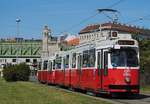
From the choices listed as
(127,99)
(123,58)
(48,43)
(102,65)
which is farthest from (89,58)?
(48,43)

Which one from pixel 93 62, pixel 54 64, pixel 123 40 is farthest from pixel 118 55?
pixel 54 64

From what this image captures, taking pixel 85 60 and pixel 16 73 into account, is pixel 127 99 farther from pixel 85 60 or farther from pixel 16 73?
pixel 16 73

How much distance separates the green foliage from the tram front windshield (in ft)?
132

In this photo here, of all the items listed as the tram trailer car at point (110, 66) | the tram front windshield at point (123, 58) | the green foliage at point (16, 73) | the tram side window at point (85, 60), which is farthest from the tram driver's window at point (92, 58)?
the green foliage at point (16, 73)

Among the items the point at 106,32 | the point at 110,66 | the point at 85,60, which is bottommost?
the point at 110,66

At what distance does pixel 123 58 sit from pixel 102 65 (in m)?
1.51

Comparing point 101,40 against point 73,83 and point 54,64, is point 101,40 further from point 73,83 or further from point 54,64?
point 54,64

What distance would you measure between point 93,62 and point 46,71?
25.4 metres

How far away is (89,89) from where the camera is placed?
34.3 metres

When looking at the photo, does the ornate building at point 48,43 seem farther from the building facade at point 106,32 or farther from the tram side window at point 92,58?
the tram side window at point 92,58

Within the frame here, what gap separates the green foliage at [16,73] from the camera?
69.7 meters

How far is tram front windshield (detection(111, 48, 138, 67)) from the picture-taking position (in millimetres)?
30047

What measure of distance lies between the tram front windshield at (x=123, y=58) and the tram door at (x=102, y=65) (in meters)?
0.56

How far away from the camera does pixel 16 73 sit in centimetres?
7062
